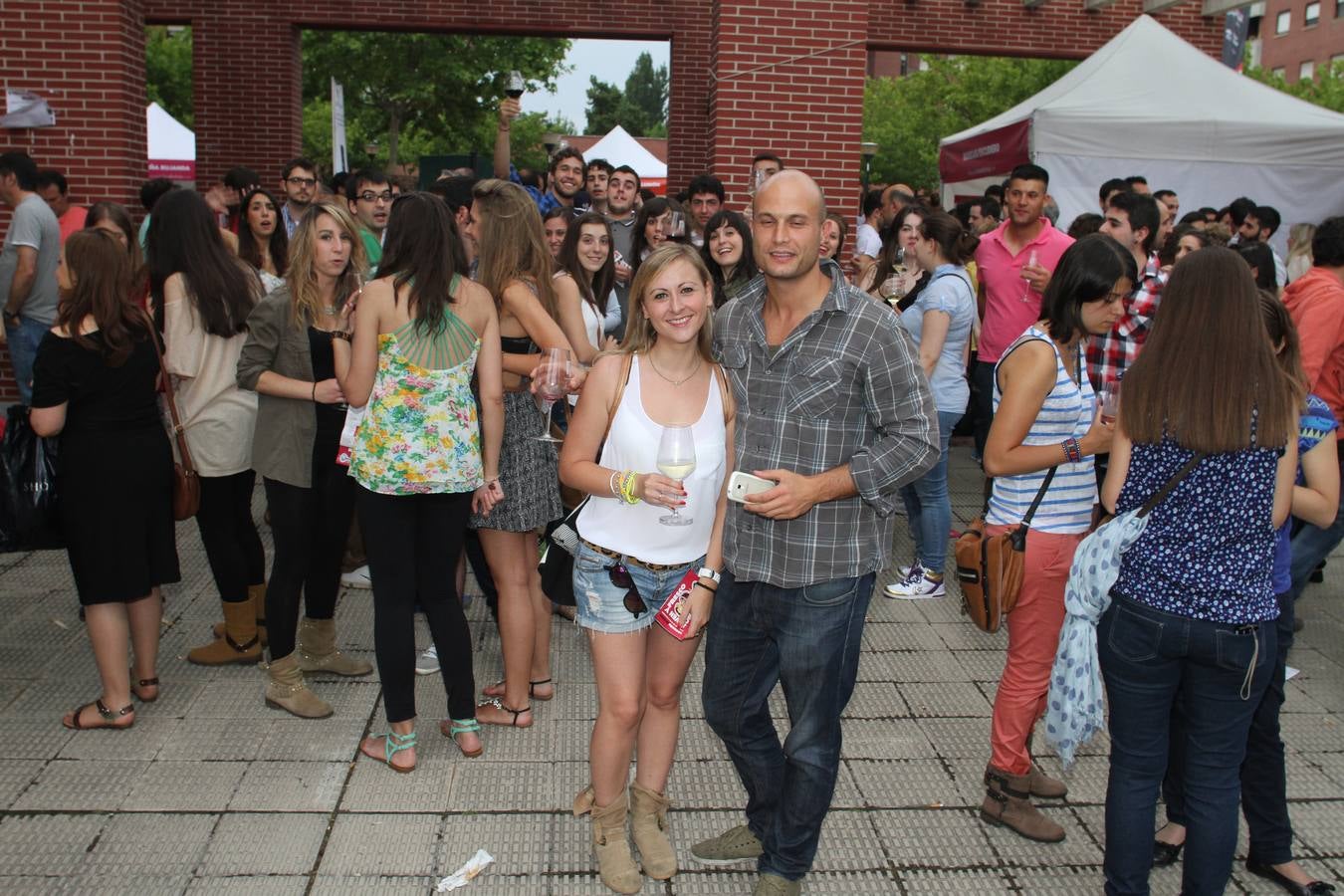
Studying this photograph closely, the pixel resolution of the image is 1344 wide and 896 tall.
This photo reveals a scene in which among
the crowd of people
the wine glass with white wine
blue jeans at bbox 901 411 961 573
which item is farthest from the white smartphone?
blue jeans at bbox 901 411 961 573

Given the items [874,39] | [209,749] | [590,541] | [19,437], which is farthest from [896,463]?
[874,39]

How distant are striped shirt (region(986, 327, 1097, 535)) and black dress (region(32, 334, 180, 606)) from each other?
3.15 m

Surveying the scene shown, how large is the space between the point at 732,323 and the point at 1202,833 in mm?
1869

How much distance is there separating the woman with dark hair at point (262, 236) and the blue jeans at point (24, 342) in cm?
233

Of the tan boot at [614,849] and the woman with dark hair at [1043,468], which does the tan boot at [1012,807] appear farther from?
the tan boot at [614,849]

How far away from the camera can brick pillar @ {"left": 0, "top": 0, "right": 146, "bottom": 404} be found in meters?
8.41

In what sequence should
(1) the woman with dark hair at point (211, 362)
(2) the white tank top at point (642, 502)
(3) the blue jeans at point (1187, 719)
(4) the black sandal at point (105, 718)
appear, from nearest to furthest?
1. (3) the blue jeans at point (1187, 719)
2. (2) the white tank top at point (642, 502)
3. (4) the black sandal at point (105, 718)
4. (1) the woman with dark hair at point (211, 362)

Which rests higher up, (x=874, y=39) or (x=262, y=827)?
(x=874, y=39)

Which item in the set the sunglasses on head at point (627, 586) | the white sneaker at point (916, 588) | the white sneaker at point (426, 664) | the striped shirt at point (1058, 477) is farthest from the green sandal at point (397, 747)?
the white sneaker at point (916, 588)

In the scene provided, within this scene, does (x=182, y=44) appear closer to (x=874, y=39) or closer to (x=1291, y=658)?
(x=874, y=39)

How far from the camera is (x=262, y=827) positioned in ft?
12.0

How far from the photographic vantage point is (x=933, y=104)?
4172cm

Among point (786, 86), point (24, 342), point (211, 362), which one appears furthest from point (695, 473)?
point (24, 342)

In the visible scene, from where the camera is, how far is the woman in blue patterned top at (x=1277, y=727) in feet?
10.4
